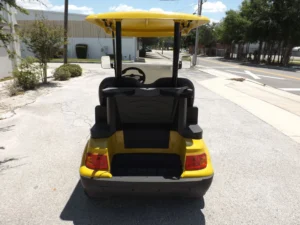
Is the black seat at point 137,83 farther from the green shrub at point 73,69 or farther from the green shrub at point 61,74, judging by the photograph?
the green shrub at point 73,69

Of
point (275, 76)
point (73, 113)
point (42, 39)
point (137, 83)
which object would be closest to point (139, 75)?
point (137, 83)

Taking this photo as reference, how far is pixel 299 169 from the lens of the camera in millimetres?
3814

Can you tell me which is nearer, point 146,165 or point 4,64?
point 146,165

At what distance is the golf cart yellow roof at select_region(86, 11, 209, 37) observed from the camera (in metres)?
2.17

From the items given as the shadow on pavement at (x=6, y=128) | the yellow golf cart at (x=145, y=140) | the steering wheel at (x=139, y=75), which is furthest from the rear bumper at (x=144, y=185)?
the shadow on pavement at (x=6, y=128)

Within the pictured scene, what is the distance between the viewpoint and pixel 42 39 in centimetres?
1059

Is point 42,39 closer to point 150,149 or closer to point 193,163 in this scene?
point 150,149

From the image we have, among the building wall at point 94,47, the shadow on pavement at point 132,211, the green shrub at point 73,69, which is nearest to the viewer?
the shadow on pavement at point 132,211

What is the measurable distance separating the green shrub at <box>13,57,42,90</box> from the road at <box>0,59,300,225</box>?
12.8 ft

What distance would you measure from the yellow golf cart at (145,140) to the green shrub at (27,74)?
24.8ft

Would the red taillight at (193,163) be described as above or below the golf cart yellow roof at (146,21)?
below

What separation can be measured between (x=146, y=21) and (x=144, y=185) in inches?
78.6

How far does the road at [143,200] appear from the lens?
8.59ft

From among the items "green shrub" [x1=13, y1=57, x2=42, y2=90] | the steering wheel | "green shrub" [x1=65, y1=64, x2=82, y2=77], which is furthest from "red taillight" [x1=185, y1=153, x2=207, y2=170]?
"green shrub" [x1=65, y1=64, x2=82, y2=77]
